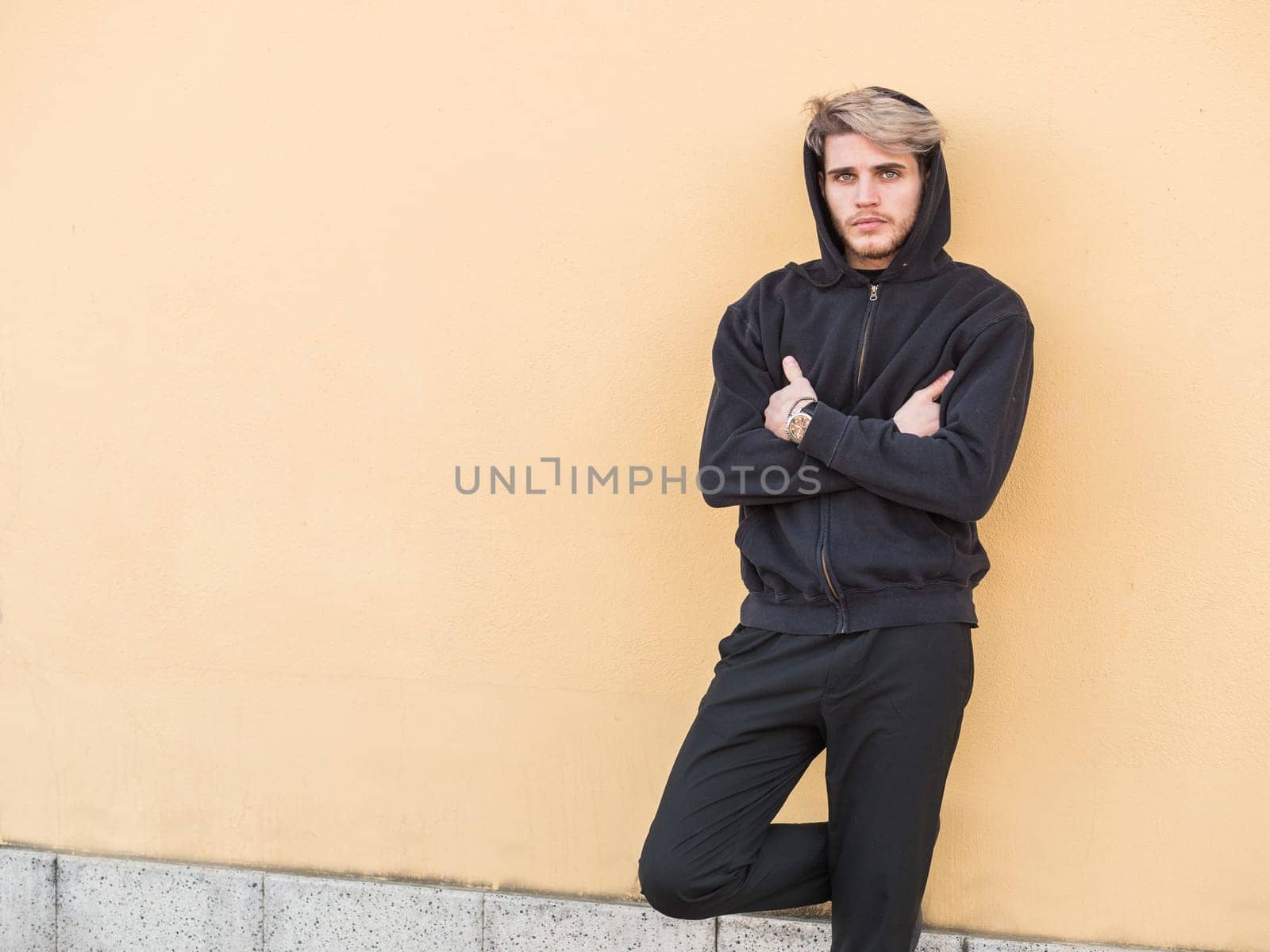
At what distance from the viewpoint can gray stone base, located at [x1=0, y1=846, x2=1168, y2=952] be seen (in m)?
2.77

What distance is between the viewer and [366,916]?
293cm

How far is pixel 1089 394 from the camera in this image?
2576 mm

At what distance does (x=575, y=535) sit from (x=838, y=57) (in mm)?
1335

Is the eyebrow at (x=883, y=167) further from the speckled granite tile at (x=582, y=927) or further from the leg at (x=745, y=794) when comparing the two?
the speckled granite tile at (x=582, y=927)

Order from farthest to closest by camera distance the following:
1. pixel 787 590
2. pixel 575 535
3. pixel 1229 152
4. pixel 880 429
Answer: pixel 575 535 < pixel 1229 152 < pixel 787 590 < pixel 880 429

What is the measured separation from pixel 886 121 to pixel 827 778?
140 cm

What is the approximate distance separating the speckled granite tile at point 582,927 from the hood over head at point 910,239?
163 cm

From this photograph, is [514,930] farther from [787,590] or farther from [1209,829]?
[1209,829]

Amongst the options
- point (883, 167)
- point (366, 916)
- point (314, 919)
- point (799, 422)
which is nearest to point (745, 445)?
point (799, 422)

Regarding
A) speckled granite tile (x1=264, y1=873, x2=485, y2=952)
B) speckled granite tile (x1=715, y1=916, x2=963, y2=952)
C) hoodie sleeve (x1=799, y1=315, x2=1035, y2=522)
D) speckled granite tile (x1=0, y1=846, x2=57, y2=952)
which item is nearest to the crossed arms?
hoodie sleeve (x1=799, y1=315, x2=1035, y2=522)

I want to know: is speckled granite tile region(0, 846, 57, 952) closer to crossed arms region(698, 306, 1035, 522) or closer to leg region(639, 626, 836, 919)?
leg region(639, 626, 836, 919)

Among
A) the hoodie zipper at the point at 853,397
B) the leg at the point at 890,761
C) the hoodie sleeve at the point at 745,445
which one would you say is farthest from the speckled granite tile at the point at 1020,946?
the hoodie sleeve at the point at 745,445

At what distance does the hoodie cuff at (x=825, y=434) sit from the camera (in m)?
2.17

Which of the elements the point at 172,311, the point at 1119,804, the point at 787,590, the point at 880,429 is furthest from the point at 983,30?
the point at 172,311
